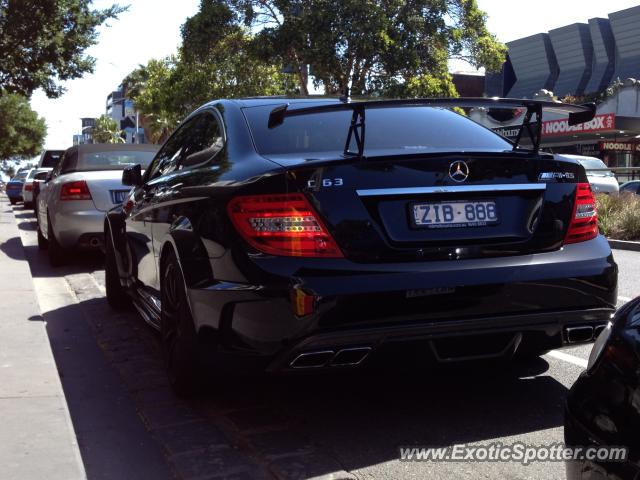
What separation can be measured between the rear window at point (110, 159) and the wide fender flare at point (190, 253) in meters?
6.04

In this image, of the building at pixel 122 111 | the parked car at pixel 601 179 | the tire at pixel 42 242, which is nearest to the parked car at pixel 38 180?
the tire at pixel 42 242

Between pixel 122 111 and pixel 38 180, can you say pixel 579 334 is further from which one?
pixel 122 111

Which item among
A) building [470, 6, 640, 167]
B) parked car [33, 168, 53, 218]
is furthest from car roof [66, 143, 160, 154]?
building [470, 6, 640, 167]

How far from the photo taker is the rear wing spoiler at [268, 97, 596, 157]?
146 inches

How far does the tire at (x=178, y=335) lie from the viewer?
4023 mm

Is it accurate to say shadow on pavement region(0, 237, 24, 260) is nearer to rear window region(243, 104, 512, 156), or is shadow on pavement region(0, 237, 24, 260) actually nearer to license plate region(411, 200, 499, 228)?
rear window region(243, 104, 512, 156)

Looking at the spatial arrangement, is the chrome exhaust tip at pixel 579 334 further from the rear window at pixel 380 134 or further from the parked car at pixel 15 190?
the parked car at pixel 15 190

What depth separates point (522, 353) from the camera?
12.5 ft

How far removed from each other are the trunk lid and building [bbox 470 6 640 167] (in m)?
37.2

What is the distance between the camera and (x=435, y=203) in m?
3.61

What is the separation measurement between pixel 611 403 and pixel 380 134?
2340 mm

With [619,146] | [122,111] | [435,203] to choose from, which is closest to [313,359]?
[435,203]

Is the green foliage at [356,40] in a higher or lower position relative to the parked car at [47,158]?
higher

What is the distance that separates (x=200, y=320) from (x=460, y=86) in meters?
70.7
